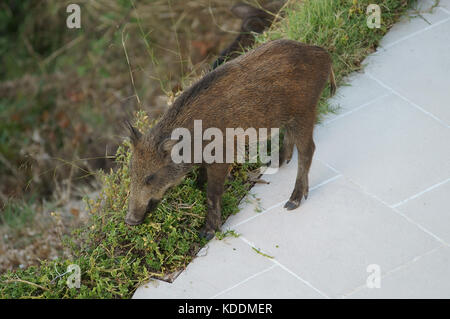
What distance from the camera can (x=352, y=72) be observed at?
6.19 m

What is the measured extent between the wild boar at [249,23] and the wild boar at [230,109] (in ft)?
5.99

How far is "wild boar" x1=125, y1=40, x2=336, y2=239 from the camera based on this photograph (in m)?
4.57

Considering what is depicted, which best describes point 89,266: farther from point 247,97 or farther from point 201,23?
point 201,23

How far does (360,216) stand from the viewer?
482 cm

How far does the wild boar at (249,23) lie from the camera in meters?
6.73

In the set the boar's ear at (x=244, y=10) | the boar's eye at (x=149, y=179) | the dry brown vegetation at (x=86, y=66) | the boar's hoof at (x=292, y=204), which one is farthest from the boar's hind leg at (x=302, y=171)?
the dry brown vegetation at (x=86, y=66)

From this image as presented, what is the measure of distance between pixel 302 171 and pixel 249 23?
2.61m

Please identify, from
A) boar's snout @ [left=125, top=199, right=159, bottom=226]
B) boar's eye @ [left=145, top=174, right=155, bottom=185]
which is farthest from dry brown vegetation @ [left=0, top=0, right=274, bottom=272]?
boar's eye @ [left=145, top=174, right=155, bottom=185]

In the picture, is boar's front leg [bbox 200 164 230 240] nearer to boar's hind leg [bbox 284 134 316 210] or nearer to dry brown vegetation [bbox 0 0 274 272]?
boar's hind leg [bbox 284 134 316 210]

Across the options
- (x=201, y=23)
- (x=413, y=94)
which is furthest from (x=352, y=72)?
(x=201, y=23)

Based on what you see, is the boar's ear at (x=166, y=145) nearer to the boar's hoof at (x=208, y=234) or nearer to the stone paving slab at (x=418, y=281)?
the boar's hoof at (x=208, y=234)

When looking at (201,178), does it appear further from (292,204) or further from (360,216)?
(360,216)

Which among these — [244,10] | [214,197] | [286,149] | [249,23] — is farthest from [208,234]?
[244,10]
